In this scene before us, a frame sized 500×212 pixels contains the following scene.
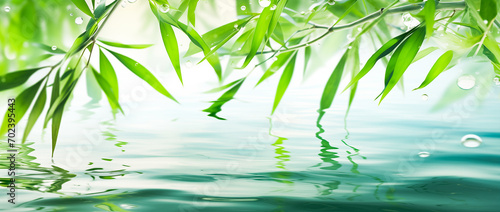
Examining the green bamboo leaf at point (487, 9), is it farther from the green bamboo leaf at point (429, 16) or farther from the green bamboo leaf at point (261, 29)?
the green bamboo leaf at point (261, 29)

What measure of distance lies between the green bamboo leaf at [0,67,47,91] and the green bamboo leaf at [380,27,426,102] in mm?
678

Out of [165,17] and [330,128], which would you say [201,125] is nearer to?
[330,128]

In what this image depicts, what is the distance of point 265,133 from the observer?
5.07ft

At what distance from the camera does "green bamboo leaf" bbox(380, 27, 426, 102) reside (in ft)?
3.22

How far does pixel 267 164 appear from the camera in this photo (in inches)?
43.2

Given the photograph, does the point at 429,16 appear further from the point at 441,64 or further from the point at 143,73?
the point at 143,73

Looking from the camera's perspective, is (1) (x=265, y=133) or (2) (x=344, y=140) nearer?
(2) (x=344, y=140)

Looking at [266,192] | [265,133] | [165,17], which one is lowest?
[266,192]

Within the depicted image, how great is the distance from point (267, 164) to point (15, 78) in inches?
21.0

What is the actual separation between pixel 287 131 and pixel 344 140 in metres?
0.20

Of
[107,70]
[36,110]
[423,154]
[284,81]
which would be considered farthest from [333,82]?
[36,110]

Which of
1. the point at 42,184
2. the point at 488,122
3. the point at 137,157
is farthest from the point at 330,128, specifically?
the point at 42,184

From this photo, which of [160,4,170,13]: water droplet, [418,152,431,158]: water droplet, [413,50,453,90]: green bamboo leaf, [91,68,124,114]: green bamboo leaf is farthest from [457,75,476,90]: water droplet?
[91,68,124,114]: green bamboo leaf

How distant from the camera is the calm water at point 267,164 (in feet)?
2.73
